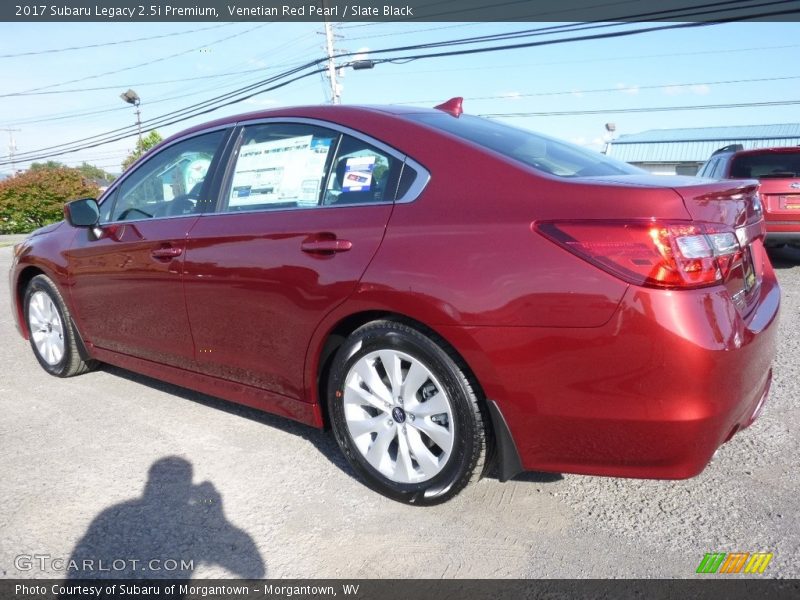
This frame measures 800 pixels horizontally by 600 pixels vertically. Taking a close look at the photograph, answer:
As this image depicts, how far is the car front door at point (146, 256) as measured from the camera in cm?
337

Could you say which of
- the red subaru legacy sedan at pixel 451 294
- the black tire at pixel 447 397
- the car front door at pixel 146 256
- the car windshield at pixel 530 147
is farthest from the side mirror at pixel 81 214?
the car windshield at pixel 530 147

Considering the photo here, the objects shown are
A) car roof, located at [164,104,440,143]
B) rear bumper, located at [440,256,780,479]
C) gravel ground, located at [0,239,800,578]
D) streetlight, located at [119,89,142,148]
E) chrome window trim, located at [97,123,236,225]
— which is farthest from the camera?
streetlight, located at [119,89,142,148]

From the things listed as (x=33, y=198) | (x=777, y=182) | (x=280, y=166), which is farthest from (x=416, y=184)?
(x=33, y=198)

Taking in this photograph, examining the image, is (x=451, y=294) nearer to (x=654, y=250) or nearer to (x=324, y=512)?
(x=654, y=250)

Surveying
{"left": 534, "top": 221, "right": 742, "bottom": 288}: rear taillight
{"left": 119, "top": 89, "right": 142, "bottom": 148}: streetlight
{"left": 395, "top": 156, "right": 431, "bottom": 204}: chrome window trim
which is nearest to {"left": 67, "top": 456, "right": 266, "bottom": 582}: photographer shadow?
{"left": 395, "top": 156, "right": 431, "bottom": 204}: chrome window trim

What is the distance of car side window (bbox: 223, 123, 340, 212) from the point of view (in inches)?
114

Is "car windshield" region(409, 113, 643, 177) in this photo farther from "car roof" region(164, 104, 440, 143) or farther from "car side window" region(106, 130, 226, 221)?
"car side window" region(106, 130, 226, 221)

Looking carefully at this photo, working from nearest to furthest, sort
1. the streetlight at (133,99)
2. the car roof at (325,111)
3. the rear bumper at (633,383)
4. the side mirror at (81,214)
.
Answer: the rear bumper at (633,383) → the car roof at (325,111) → the side mirror at (81,214) → the streetlight at (133,99)

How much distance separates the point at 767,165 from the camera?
8164mm

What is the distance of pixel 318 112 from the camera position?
3.00 metres

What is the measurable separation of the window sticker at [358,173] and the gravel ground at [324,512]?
131cm

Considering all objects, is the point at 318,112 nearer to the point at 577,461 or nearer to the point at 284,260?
the point at 284,260

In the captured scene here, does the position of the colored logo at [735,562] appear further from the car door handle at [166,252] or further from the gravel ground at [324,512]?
the car door handle at [166,252]

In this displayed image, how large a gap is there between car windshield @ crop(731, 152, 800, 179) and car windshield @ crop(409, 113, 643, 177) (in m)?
6.06
